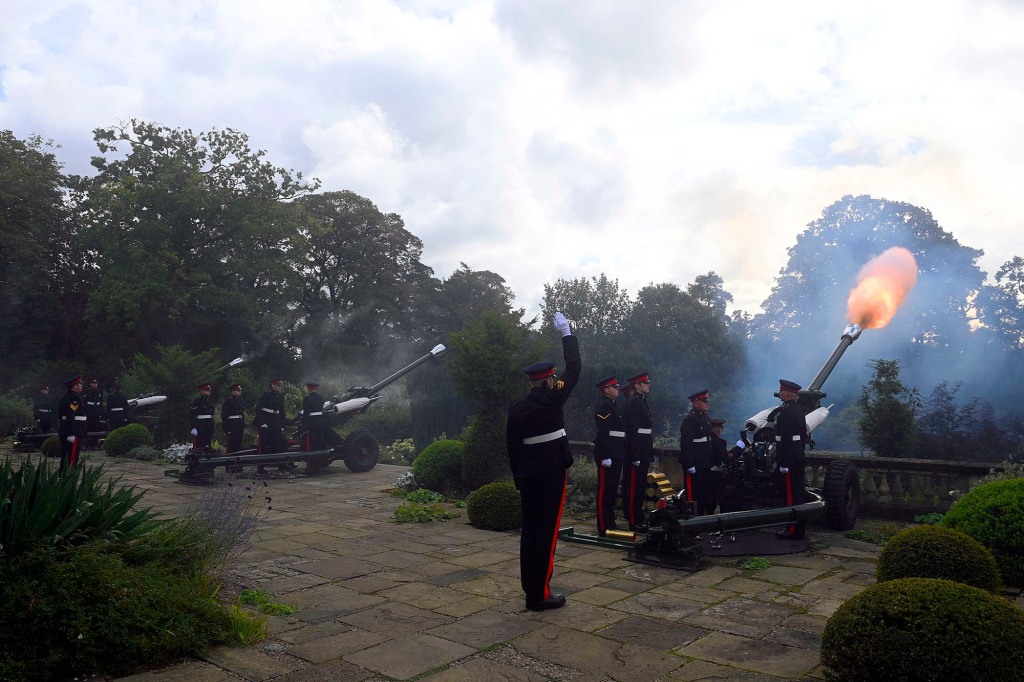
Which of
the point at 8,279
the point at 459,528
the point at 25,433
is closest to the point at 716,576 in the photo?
the point at 459,528

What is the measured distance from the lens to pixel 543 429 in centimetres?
Answer: 596

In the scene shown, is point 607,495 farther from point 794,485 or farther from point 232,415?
point 232,415

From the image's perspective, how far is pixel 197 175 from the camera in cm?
2933

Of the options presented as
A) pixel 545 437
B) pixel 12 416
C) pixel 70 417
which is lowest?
pixel 545 437

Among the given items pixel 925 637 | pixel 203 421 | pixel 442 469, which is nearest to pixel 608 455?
pixel 442 469

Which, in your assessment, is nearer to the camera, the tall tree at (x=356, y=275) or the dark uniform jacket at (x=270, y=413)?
the dark uniform jacket at (x=270, y=413)

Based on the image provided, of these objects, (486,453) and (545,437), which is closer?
(545,437)

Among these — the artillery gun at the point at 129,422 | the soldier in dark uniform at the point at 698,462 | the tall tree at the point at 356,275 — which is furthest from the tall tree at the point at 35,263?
the soldier in dark uniform at the point at 698,462

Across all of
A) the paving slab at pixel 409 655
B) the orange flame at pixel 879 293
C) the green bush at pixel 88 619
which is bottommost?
the paving slab at pixel 409 655

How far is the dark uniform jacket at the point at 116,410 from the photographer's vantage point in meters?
19.6

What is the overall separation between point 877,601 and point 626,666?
4.93 ft

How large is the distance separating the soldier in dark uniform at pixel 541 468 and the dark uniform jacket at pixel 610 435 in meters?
2.92

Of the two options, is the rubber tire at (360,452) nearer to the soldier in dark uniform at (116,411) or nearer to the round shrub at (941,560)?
the soldier in dark uniform at (116,411)

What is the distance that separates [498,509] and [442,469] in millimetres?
3086
